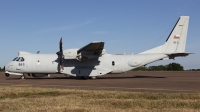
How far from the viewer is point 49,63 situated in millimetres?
25531

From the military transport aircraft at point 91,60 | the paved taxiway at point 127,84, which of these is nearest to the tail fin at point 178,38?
the military transport aircraft at point 91,60

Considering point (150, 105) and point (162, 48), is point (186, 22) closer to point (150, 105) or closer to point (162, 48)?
point (162, 48)

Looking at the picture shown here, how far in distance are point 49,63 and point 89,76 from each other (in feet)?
15.3

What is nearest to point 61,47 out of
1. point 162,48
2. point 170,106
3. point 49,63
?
point 49,63

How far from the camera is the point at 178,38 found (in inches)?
1045

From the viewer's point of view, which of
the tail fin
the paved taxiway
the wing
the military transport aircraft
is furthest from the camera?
the tail fin

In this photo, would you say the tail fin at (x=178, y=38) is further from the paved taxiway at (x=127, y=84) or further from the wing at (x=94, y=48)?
the wing at (x=94, y=48)

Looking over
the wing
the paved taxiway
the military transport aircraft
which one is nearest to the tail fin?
the military transport aircraft

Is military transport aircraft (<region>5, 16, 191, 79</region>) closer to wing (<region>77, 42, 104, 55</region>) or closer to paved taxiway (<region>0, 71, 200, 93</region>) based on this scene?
wing (<region>77, 42, 104, 55</region>)

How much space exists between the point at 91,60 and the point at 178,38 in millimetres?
10354

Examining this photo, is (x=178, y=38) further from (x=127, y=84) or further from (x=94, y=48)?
(x=127, y=84)

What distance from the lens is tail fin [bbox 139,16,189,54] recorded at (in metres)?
26.4

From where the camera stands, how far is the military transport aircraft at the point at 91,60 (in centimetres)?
2501

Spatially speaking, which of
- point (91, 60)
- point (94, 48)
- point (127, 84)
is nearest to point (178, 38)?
point (94, 48)
